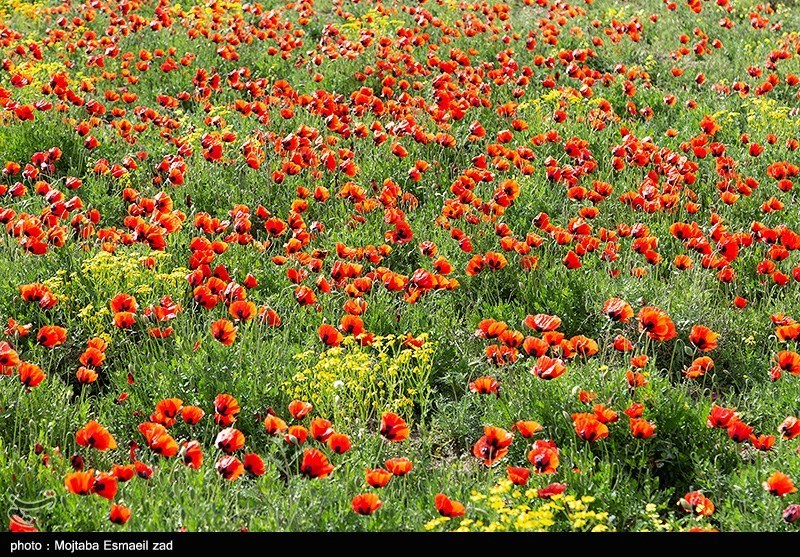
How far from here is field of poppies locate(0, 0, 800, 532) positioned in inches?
125

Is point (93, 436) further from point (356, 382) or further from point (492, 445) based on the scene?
point (492, 445)

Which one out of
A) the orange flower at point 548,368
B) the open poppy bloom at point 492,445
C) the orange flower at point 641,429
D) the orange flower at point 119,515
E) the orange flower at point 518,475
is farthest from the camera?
the orange flower at point 548,368

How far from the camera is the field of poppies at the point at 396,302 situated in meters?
3.17

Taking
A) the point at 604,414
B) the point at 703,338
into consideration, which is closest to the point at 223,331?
the point at 604,414

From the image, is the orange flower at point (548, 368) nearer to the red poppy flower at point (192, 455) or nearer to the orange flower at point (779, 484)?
the orange flower at point (779, 484)

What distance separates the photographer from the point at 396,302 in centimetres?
470

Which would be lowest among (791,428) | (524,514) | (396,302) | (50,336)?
(396,302)

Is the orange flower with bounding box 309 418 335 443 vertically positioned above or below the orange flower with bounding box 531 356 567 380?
below

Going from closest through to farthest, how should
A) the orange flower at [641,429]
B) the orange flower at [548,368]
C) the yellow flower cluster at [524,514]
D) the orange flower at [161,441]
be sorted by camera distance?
the yellow flower cluster at [524,514], the orange flower at [161,441], the orange flower at [641,429], the orange flower at [548,368]

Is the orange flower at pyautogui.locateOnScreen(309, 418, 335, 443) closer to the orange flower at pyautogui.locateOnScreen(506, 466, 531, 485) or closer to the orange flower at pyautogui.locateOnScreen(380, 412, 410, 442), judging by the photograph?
the orange flower at pyautogui.locateOnScreen(380, 412, 410, 442)

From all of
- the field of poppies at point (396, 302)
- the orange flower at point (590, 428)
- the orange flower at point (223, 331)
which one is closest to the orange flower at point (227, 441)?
the field of poppies at point (396, 302)

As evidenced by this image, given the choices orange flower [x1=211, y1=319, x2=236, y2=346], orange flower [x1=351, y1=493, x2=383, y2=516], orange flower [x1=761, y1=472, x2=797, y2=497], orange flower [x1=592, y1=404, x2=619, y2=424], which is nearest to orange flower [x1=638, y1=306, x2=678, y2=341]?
orange flower [x1=592, y1=404, x2=619, y2=424]

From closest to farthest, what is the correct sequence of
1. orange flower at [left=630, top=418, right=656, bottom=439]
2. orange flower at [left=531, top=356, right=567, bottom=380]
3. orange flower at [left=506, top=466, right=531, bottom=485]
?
orange flower at [left=506, top=466, right=531, bottom=485] < orange flower at [left=630, top=418, right=656, bottom=439] < orange flower at [left=531, top=356, right=567, bottom=380]
